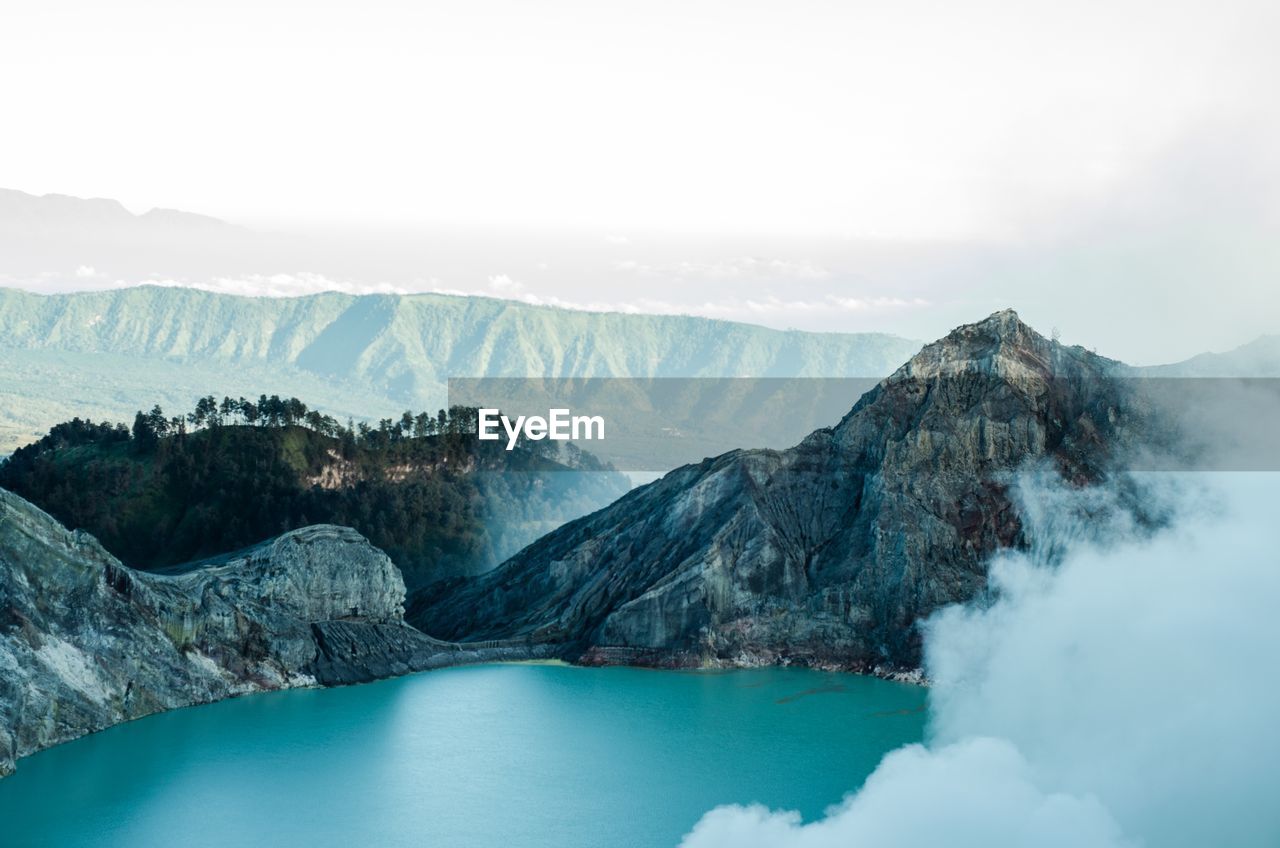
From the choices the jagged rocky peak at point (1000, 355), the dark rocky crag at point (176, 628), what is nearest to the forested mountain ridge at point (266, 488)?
the dark rocky crag at point (176, 628)

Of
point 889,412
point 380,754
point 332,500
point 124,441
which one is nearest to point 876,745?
point 380,754

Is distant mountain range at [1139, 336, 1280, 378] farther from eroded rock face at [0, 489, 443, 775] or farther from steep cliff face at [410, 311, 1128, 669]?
eroded rock face at [0, 489, 443, 775]

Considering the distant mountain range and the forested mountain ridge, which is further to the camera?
the forested mountain ridge

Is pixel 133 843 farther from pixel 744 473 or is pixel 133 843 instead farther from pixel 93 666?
pixel 744 473

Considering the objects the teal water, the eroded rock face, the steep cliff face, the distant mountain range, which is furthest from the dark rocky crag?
the distant mountain range

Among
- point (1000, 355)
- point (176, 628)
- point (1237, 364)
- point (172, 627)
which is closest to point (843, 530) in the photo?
point (1000, 355)

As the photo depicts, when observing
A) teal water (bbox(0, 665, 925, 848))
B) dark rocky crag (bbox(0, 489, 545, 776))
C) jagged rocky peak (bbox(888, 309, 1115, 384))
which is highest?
jagged rocky peak (bbox(888, 309, 1115, 384))

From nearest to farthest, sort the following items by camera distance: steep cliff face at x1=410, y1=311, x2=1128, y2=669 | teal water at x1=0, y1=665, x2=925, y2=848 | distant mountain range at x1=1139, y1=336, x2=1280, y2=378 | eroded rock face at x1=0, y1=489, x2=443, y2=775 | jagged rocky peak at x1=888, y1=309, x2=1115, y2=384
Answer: teal water at x1=0, y1=665, x2=925, y2=848
eroded rock face at x1=0, y1=489, x2=443, y2=775
steep cliff face at x1=410, y1=311, x2=1128, y2=669
jagged rocky peak at x1=888, y1=309, x2=1115, y2=384
distant mountain range at x1=1139, y1=336, x2=1280, y2=378
